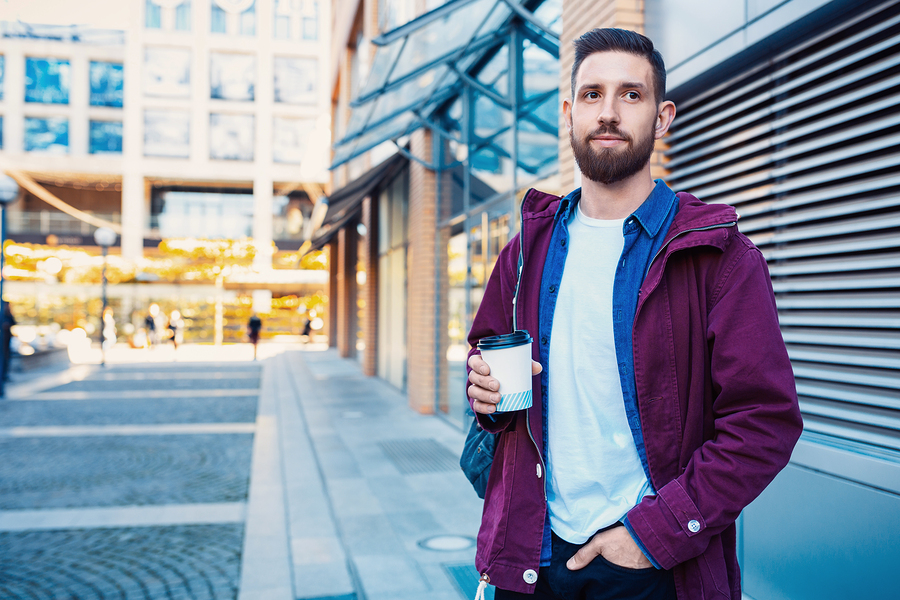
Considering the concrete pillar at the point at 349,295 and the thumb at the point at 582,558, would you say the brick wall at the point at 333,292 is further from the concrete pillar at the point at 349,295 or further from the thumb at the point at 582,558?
the thumb at the point at 582,558

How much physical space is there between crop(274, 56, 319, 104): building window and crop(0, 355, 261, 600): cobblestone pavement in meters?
26.2

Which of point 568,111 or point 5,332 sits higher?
point 568,111

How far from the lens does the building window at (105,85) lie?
36.8 metres

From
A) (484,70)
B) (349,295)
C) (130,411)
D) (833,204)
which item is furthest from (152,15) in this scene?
(833,204)

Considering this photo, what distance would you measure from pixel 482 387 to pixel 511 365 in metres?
0.08

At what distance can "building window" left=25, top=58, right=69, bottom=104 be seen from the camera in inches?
1421

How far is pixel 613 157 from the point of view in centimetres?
150

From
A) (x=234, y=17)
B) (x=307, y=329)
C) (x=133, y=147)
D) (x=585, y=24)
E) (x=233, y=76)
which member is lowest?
(x=307, y=329)

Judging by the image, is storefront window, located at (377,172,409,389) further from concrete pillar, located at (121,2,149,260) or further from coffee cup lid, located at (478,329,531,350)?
concrete pillar, located at (121,2,149,260)

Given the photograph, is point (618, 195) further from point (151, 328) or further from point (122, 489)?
point (151, 328)

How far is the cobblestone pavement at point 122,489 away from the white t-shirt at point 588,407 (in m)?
3.11

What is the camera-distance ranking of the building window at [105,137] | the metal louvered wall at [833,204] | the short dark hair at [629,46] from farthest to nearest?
the building window at [105,137], the metal louvered wall at [833,204], the short dark hair at [629,46]

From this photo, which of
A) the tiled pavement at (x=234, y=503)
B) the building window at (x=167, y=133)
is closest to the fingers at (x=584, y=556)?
the tiled pavement at (x=234, y=503)

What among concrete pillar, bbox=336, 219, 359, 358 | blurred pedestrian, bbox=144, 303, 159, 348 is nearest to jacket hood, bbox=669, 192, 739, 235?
concrete pillar, bbox=336, 219, 359, 358
